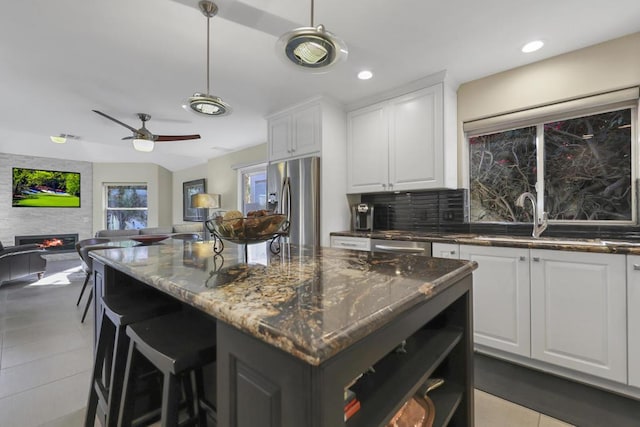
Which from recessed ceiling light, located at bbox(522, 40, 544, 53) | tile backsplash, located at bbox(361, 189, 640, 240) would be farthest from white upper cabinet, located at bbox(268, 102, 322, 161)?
recessed ceiling light, located at bbox(522, 40, 544, 53)

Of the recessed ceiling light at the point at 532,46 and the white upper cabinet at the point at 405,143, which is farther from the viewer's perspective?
the white upper cabinet at the point at 405,143

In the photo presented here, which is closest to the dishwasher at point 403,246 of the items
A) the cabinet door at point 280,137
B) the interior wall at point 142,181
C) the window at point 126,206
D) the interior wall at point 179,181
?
the cabinet door at point 280,137

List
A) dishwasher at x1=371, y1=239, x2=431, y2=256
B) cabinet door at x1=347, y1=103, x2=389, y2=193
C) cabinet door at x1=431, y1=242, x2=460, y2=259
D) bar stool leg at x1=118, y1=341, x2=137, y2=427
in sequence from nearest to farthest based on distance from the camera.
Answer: bar stool leg at x1=118, y1=341, x2=137, y2=427 < cabinet door at x1=431, y1=242, x2=460, y2=259 < dishwasher at x1=371, y1=239, x2=431, y2=256 < cabinet door at x1=347, y1=103, x2=389, y2=193

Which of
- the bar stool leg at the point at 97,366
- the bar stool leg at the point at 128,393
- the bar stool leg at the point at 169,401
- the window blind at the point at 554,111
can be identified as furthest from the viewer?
the window blind at the point at 554,111

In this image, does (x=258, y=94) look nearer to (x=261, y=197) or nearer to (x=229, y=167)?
(x=261, y=197)

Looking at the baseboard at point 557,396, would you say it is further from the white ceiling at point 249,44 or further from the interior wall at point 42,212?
the interior wall at point 42,212

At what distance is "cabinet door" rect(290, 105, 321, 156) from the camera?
3.06 metres

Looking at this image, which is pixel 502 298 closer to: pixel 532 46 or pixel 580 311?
pixel 580 311

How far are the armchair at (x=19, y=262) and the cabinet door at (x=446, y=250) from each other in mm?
5713

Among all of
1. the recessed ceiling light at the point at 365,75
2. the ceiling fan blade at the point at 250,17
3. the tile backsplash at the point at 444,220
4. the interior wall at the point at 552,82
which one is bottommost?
the tile backsplash at the point at 444,220

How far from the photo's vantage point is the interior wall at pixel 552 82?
80.1 inches

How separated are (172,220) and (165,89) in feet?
20.1

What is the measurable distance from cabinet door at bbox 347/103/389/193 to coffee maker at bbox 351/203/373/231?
0.64 ft

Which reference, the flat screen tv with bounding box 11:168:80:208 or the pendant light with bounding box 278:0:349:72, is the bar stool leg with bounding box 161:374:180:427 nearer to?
the pendant light with bounding box 278:0:349:72
